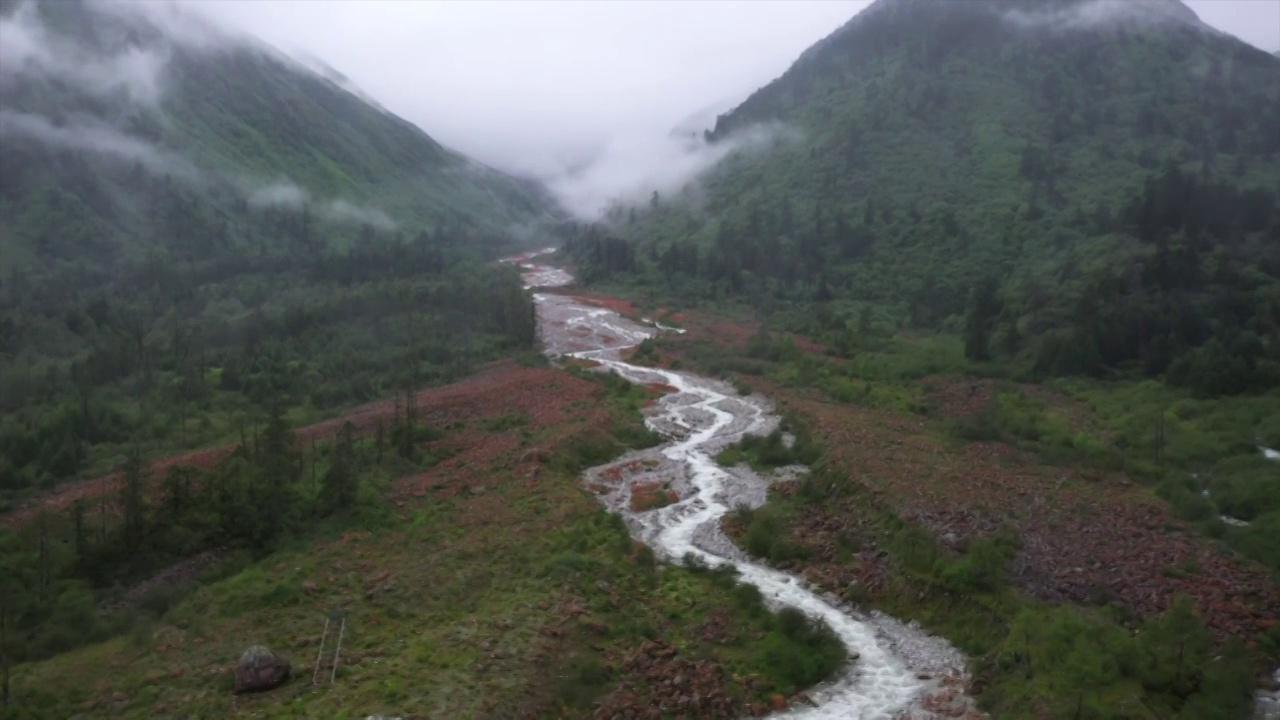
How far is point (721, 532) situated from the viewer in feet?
116

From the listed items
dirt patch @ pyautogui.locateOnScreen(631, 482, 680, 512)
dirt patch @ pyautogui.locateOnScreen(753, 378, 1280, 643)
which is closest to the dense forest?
dirt patch @ pyautogui.locateOnScreen(631, 482, 680, 512)

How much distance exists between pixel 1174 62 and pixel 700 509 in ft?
437

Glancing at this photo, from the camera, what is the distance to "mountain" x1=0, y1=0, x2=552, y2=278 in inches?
5020

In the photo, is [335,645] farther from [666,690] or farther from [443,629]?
[666,690]

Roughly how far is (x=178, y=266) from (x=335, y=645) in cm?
10813

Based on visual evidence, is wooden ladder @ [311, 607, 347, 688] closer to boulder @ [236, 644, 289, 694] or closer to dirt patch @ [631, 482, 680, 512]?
boulder @ [236, 644, 289, 694]

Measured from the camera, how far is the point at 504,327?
83.6m

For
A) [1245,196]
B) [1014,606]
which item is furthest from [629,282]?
[1014,606]

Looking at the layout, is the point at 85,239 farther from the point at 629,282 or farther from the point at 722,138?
the point at 722,138

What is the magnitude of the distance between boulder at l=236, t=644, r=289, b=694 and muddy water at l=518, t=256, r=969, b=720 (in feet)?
39.8

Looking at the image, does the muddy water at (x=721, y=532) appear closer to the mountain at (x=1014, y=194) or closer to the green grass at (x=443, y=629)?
the green grass at (x=443, y=629)

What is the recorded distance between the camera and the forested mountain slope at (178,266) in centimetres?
6144

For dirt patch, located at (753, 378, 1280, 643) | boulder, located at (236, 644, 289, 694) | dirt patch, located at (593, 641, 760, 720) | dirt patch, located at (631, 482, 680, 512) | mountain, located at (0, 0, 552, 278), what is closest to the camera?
dirt patch, located at (593, 641, 760, 720)

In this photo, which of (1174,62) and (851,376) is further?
(1174,62)
